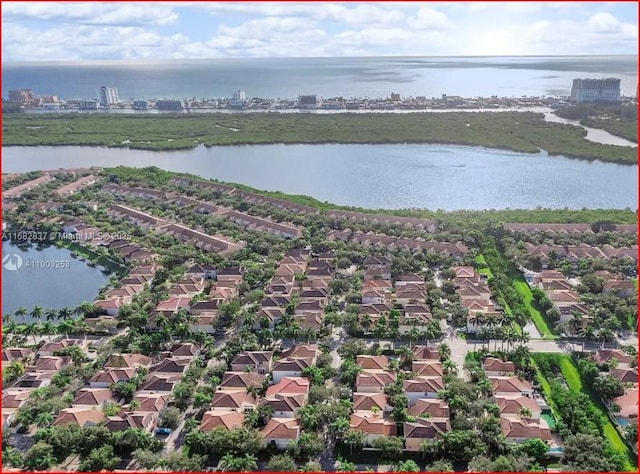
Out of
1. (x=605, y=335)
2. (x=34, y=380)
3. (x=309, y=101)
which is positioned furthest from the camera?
(x=309, y=101)

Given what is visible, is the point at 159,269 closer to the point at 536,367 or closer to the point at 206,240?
the point at 206,240

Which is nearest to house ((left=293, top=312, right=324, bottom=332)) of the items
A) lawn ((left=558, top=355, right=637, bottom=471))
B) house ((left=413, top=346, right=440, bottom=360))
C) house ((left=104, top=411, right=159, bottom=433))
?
house ((left=413, top=346, right=440, bottom=360))

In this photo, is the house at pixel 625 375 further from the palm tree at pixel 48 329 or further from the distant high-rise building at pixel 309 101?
the distant high-rise building at pixel 309 101

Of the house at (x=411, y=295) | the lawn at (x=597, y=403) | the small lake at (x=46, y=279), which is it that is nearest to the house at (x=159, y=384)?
the small lake at (x=46, y=279)

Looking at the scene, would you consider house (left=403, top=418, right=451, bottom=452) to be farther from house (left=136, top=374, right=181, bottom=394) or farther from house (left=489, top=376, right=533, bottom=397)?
house (left=136, top=374, right=181, bottom=394)

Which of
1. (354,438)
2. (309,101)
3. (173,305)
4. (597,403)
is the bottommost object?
(597,403)

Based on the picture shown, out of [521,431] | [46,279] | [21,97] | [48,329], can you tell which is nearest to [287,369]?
[521,431]

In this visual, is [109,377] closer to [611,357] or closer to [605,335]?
[611,357]
